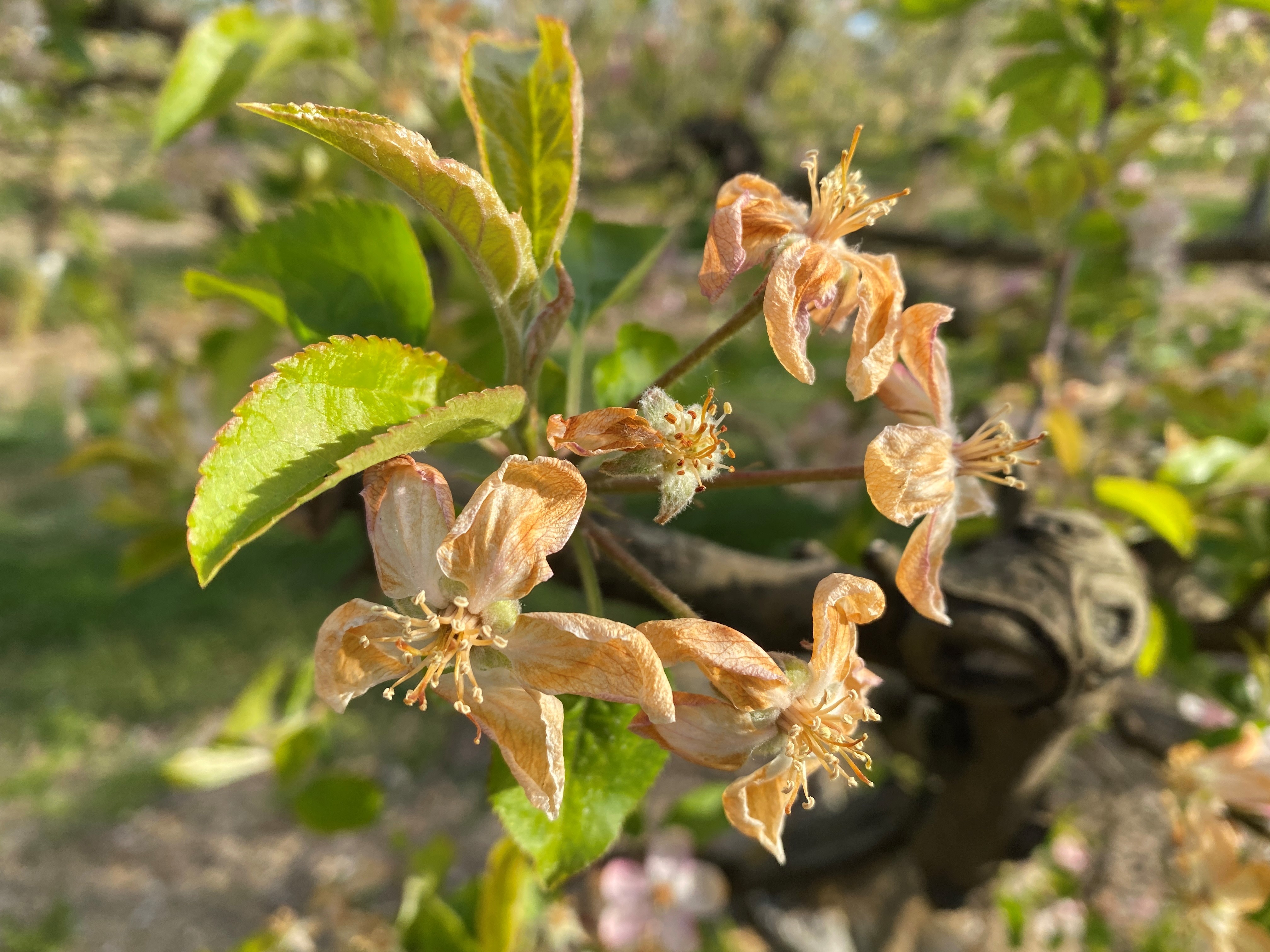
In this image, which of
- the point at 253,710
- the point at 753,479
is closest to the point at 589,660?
the point at 753,479

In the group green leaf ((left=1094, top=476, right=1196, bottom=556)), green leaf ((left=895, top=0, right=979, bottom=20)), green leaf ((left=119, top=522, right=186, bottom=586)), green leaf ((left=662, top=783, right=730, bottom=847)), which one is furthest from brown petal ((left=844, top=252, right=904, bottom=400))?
green leaf ((left=662, top=783, right=730, bottom=847))

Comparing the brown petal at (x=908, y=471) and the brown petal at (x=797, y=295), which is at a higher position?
the brown petal at (x=797, y=295)

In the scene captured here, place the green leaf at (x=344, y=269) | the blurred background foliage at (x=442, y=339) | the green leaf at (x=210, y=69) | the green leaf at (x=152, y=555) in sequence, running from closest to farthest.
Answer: the green leaf at (x=344, y=269) → the green leaf at (x=210, y=69) → the blurred background foliage at (x=442, y=339) → the green leaf at (x=152, y=555)

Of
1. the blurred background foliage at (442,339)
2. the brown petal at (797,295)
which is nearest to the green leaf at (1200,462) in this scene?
the blurred background foliage at (442,339)

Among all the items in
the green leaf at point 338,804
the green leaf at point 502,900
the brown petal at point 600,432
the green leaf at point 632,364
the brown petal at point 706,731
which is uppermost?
the brown petal at point 600,432

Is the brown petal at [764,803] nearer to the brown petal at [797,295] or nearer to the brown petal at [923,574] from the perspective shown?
the brown petal at [923,574]

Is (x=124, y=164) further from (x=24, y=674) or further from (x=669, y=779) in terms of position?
(x=669, y=779)

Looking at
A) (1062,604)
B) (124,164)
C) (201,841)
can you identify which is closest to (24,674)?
(201,841)

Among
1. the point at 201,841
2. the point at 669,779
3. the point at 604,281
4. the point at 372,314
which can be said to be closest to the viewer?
the point at 372,314
